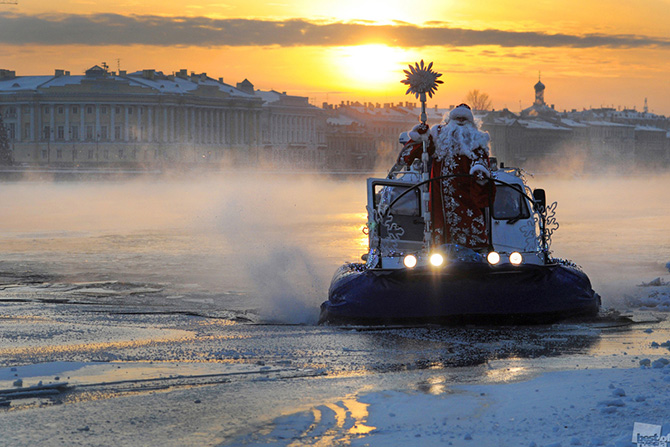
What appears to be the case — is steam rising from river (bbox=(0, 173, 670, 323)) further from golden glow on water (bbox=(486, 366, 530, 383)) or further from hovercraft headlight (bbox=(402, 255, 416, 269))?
golden glow on water (bbox=(486, 366, 530, 383))

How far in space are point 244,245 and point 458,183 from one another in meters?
13.5

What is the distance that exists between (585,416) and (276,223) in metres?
27.4

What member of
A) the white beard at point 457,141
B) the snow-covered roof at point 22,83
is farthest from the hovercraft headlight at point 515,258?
the snow-covered roof at point 22,83

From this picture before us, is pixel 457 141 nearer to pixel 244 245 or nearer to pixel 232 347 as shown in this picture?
pixel 232 347

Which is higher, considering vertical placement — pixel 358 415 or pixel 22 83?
pixel 22 83

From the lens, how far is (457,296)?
37.9 feet

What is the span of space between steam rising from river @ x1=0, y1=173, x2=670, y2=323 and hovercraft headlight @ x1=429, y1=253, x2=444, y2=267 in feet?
5.96

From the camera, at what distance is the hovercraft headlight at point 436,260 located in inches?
457

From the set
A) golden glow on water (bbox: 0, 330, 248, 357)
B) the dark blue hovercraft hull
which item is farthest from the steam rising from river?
golden glow on water (bbox: 0, 330, 248, 357)

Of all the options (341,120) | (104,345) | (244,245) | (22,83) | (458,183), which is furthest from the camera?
(341,120)

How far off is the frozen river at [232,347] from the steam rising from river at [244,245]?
3.5 inches

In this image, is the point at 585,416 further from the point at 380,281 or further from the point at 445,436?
the point at 380,281

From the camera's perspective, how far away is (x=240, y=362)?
957 centimetres

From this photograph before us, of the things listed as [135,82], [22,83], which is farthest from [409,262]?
[22,83]
